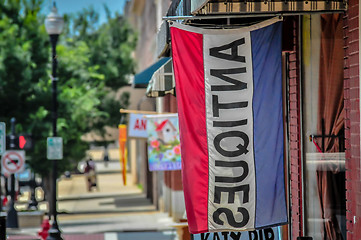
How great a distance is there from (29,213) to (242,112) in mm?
19050

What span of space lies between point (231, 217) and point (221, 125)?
3.02ft

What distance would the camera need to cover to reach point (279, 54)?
8461 mm

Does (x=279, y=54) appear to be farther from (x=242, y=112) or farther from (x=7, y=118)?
(x=7, y=118)

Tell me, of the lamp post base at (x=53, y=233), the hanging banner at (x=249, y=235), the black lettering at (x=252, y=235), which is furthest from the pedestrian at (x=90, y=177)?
the black lettering at (x=252, y=235)

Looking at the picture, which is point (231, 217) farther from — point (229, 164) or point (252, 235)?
point (252, 235)

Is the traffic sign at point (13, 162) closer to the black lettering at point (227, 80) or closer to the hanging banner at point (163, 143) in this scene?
the hanging banner at point (163, 143)

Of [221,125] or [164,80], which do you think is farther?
[164,80]

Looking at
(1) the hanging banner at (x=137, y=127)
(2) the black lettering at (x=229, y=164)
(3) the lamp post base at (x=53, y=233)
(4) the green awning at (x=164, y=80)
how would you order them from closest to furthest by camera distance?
(2) the black lettering at (x=229, y=164) < (4) the green awning at (x=164, y=80) < (3) the lamp post base at (x=53, y=233) < (1) the hanging banner at (x=137, y=127)

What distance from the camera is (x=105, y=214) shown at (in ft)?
99.2

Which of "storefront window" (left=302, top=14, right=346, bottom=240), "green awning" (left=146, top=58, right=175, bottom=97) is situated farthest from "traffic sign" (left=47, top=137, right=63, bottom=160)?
"storefront window" (left=302, top=14, right=346, bottom=240)

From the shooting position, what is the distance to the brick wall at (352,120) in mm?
7846

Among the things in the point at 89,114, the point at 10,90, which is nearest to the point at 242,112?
Answer: the point at 10,90

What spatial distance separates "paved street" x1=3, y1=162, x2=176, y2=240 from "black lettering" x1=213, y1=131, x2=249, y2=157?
5.64 m

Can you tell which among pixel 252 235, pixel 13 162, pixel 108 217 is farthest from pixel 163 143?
pixel 108 217
